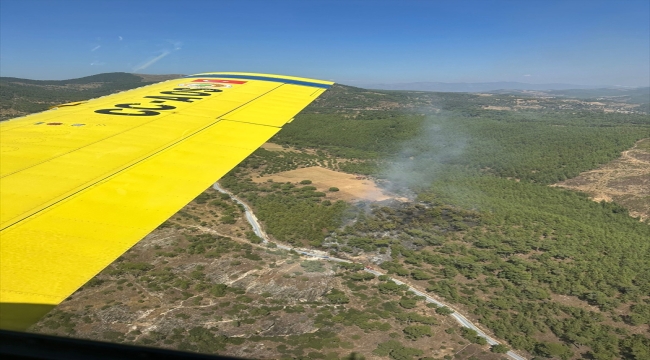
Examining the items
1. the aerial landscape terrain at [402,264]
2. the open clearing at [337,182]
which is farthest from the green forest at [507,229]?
the open clearing at [337,182]

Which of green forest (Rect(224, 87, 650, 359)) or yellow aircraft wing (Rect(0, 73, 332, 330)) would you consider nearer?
yellow aircraft wing (Rect(0, 73, 332, 330))

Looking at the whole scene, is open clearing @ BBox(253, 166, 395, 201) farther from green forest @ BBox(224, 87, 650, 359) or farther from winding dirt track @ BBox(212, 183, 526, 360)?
winding dirt track @ BBox(212, 183, 526, 360)

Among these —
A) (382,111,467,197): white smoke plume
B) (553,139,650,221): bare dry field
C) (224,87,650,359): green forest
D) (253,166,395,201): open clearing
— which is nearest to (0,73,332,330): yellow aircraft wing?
(224,87,650,359): green forest

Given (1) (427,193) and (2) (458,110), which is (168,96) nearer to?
(1) (427,193)

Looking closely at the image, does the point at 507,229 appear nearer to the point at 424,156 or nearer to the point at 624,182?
the point at 624,182

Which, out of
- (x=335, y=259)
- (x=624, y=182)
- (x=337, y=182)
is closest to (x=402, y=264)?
(x=335, y=259)

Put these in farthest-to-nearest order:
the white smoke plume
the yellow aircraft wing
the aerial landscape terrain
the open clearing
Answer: the white smoke plume < the open clearing < the aerial landscape terrain < the yellow aircraft wing
